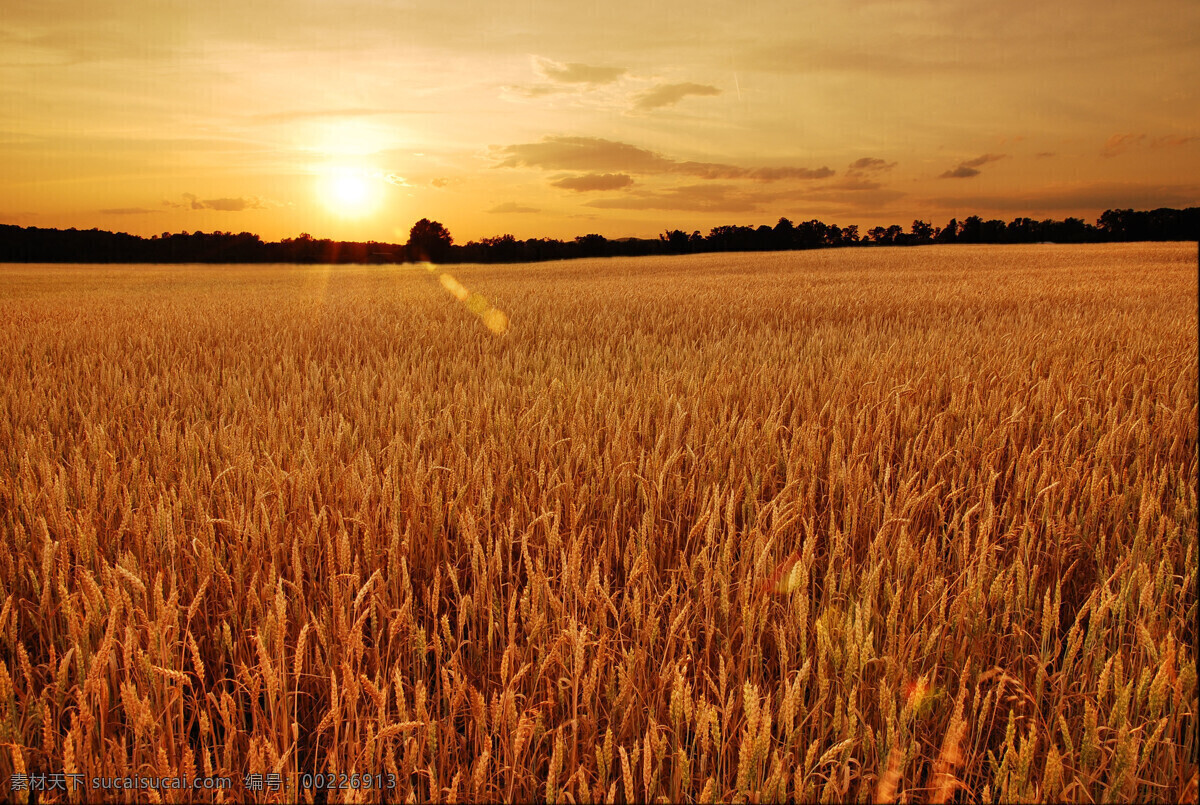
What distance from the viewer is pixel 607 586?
139 cm

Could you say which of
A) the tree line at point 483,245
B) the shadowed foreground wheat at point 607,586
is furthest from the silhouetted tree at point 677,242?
the shadowed foreground wheat at point 607,586

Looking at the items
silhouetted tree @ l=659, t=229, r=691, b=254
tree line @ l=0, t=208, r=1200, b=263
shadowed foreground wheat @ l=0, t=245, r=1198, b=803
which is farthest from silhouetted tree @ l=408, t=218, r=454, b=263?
shadowed foreground wheat @ l=0, t=245, r=1198, b=803

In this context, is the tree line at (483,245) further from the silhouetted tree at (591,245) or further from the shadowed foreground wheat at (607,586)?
the shadowed foreground wheat at (607,586)

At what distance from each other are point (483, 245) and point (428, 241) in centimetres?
1062

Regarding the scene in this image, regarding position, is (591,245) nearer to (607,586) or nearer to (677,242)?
(677,242)

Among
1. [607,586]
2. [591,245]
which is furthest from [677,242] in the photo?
[607,586]

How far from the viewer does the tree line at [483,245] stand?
45.9 metres

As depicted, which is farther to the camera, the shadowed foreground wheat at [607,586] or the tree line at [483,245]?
the tree line at [483,245]

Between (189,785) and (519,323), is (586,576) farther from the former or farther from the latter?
(519,323)

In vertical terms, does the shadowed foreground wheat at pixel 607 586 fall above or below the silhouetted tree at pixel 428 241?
below

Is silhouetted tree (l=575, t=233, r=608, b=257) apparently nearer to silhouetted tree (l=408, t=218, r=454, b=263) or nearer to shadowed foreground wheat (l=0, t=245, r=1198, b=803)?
silhouetted tree (l=408, t=218, r=454, b=263)

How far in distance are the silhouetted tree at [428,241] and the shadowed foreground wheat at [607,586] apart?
48.1 m

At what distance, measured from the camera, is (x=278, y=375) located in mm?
4141

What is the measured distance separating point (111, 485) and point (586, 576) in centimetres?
142
